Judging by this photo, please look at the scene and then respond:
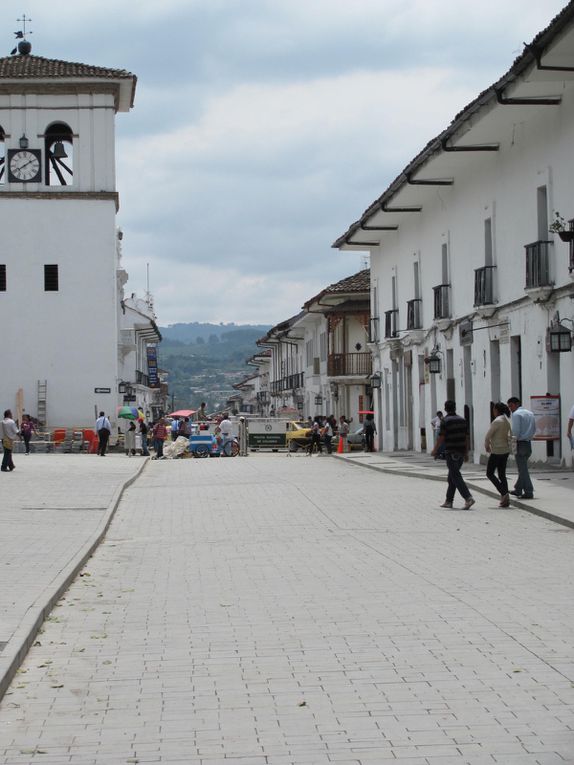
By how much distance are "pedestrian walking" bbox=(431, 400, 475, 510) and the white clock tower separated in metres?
33.0

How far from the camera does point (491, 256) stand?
2836 cm

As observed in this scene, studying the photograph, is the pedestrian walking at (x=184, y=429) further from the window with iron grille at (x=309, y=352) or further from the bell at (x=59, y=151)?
the bell at (x=59, y=151)

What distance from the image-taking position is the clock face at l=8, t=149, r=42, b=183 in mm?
48906

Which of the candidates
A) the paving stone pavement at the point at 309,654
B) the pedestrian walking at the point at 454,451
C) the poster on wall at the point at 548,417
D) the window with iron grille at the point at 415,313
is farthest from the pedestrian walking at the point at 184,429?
the paving stone pavement at the point at 309,654

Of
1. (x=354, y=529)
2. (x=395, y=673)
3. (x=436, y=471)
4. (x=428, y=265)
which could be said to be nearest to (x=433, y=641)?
(x=395, y=673)

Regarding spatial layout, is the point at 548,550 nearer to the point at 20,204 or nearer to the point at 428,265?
the point at 428,265

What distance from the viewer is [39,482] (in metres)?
25.0

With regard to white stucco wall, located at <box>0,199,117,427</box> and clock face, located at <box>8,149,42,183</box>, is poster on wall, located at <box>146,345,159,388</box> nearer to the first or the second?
white stucco wall, located at <box>0,199,117,427</box>

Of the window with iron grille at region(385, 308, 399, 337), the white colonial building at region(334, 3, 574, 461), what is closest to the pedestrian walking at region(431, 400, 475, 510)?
the white colonial building at region(334, 3, 574, 461)

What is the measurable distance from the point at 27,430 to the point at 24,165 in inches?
477

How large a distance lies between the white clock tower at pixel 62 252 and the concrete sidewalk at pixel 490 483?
58.0 feet

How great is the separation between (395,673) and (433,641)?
0.99 metres

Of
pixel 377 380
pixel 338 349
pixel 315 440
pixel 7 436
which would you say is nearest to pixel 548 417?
pixel 7 436

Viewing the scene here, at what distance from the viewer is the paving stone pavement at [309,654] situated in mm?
5859
